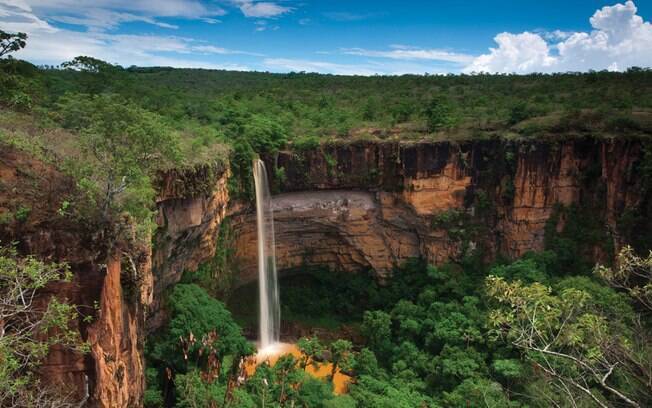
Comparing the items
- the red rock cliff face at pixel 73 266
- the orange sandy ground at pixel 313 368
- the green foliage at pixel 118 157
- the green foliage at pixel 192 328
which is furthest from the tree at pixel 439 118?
the red rock cliff face at pixel 73 266

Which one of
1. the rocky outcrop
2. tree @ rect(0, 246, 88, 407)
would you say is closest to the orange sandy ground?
the rocky outcrop

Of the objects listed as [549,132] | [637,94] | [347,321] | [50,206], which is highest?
[637,94]

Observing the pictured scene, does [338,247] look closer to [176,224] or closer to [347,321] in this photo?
[347,321]

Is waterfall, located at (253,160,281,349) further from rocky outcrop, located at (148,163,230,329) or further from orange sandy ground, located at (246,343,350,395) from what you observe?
rocky outcrop, located at (148,163,230,329)

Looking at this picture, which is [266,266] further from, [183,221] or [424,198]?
[424,198]

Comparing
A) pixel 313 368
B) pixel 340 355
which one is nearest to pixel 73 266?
pixel 340 355

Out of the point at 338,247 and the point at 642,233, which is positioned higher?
the point at 642,233

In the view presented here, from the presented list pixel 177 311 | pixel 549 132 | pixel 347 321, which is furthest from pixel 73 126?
pixel 549 132
